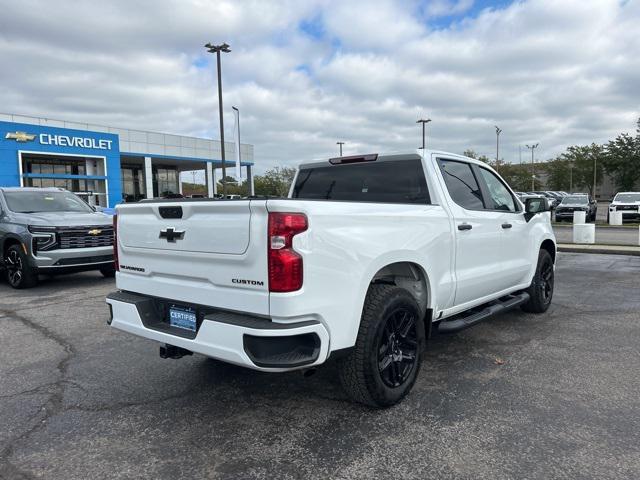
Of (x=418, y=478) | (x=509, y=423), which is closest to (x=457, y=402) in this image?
(x=509, y=423)

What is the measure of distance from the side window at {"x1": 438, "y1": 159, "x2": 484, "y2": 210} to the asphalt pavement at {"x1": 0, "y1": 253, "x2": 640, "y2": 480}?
1.46m

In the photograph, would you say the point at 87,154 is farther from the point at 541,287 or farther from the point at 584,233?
the point at 541,287

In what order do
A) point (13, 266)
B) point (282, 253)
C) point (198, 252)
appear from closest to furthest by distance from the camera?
1. point (282, 253)
2. point (198, 252)
3. point (13, 266)

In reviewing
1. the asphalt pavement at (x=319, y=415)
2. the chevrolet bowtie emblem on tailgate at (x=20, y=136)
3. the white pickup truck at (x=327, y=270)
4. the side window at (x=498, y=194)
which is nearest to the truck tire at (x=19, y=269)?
the asphalt pavement at (x=319, y=415)

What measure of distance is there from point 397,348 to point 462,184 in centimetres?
191

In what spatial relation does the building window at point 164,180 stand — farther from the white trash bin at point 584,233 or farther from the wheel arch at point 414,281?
the wheel arch at point 414,281

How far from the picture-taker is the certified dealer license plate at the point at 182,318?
3264 millimetres

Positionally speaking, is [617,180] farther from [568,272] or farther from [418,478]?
[418,478]

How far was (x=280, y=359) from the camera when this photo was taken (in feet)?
9.25

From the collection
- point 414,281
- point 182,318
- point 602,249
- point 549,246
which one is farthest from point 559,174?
point 182,318

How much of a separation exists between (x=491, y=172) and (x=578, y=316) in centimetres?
226

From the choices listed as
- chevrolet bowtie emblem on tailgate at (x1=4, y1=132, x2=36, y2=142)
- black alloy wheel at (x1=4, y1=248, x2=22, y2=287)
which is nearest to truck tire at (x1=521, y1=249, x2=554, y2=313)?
black alloy wheel at (x1=4, y1=248, x2=22, y2=287)

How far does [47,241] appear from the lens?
8.42 metres

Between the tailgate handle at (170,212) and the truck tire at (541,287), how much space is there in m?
4.47
